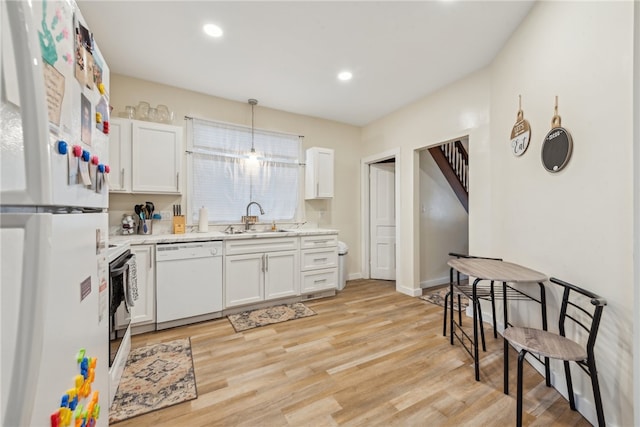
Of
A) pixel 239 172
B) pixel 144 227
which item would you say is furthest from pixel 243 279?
pixel 239 172

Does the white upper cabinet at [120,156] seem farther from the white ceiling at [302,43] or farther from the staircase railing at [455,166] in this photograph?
the staircase railing at [455,166]

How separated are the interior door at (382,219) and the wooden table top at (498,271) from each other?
2240 millimetres

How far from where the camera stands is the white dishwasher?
2494 mm

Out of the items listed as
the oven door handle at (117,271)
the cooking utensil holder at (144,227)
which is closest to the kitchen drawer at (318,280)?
the cooking utensil holder at (144,227)

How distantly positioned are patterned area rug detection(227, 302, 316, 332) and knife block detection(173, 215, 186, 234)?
1162mm

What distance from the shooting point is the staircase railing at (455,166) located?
4166mm

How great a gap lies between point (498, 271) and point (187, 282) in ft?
9.18

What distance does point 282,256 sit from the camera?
3.20 meters

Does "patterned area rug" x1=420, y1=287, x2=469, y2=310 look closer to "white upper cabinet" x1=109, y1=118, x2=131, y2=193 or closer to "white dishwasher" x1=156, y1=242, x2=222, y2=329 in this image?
"white dishwasher" x1=156, y1=242, x2=222, y2=329

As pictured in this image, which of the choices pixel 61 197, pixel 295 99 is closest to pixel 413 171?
pixel 295 99

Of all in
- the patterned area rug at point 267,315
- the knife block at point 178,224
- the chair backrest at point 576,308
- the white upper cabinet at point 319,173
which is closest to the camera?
the chair backrest at point 576,308

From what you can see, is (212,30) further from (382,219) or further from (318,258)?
(382,219)

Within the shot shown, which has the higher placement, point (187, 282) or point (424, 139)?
point (424, 139)

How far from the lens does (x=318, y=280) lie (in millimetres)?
3465
